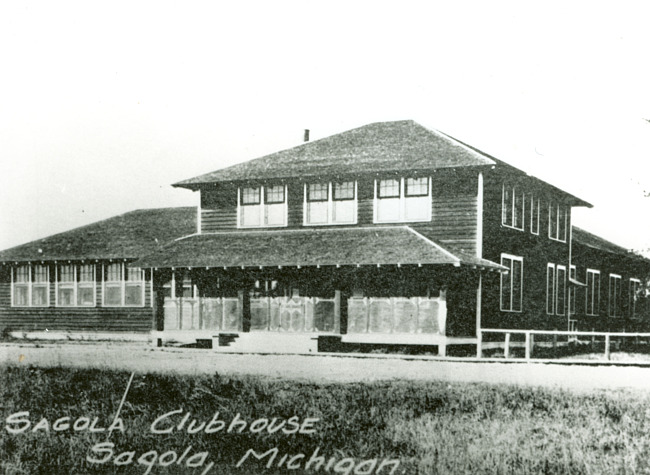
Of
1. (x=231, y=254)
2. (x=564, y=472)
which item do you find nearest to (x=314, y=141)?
(x=231, y=254)

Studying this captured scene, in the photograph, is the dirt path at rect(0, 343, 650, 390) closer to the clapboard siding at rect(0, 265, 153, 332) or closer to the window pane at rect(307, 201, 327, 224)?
the window pane at rect(307, 201, 327, 224)

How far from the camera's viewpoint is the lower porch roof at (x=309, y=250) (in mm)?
25328

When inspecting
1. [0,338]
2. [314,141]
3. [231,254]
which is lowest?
[0,338]

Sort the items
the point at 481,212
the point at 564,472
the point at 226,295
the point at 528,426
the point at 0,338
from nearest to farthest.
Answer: the point at 564,472
the point at 528,426
the point at 481,212
the point at 226,295
the point at 0,338

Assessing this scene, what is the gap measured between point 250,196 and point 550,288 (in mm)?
10277

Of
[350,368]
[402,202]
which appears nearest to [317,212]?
[402,202]

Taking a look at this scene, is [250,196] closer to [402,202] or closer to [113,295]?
[402,202]

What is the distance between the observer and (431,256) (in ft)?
81.8

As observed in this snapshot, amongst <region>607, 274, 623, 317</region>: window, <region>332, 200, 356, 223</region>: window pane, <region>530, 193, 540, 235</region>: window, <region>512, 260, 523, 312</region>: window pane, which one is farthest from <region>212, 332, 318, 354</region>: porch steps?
<region>607, 274, 623, 317</region>: window

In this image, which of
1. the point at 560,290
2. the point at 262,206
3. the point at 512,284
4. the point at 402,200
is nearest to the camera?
the point at 402,200

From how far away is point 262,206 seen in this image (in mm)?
29484

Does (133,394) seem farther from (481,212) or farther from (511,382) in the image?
(481,212)

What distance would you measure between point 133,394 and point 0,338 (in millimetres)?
23006

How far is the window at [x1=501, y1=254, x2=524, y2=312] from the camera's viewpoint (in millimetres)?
28094
